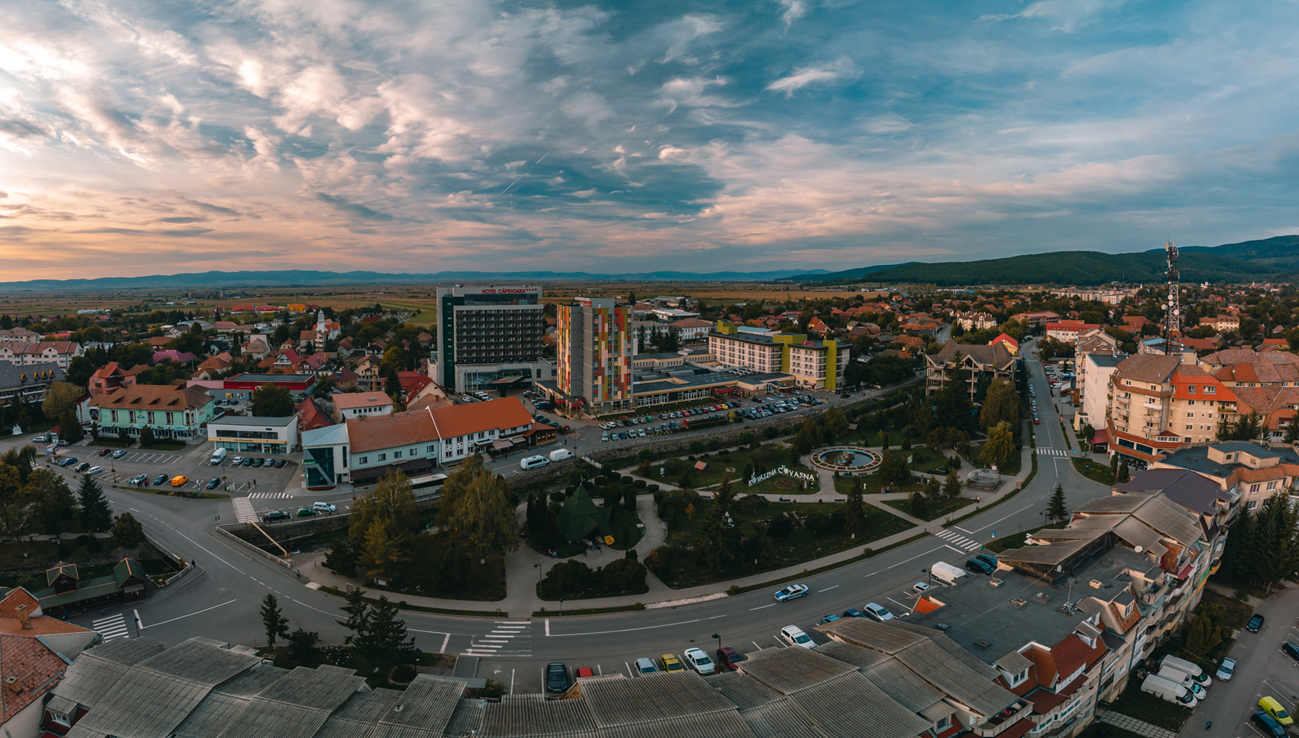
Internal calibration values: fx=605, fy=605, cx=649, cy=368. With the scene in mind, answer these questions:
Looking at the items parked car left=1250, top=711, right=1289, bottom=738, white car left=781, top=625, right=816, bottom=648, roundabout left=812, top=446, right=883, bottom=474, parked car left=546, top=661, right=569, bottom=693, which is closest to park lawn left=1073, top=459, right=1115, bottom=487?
roundabout left=812, top=446, right=883, bottom=474

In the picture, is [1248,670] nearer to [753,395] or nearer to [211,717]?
[211,717]

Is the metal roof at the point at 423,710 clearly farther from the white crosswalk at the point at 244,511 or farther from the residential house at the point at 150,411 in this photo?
the residential house at the point at 150,411

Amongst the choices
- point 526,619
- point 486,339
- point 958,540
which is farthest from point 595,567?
point 486,339

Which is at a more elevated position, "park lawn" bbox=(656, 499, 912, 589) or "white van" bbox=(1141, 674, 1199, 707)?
"park lawn" bbox=(656, 499, 912, 589)

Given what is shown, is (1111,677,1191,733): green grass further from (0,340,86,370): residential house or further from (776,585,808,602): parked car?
(0,340,86,370): residential house

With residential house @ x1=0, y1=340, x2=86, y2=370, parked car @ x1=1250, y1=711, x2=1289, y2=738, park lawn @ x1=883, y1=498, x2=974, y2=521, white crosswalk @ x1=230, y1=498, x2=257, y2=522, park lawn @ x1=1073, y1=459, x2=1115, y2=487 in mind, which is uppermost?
residential house @ x1=0, y1=340, x2=86, y2=370

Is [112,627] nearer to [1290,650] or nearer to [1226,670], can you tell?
[1226,670]
